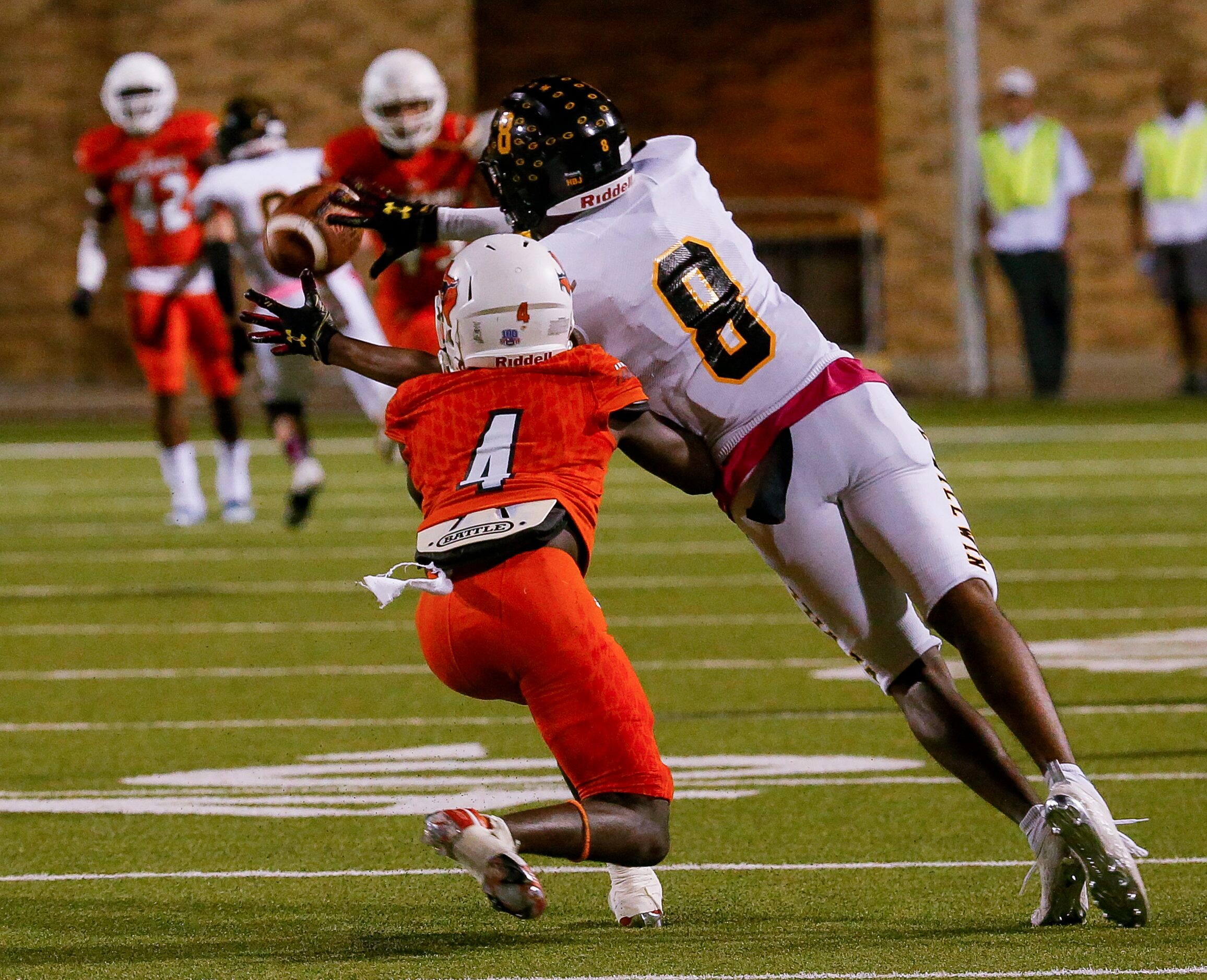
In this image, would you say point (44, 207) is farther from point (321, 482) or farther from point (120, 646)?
point (120, 646)

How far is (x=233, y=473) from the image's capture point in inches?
472

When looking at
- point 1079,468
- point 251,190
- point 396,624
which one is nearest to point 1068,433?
point 1079,468

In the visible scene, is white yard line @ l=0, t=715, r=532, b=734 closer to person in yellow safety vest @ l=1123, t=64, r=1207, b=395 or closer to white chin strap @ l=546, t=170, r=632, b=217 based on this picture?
white chin strap @ l=546, t=170, r=632, b=217

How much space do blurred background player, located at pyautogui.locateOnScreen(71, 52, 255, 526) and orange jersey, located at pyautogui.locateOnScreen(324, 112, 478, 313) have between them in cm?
205

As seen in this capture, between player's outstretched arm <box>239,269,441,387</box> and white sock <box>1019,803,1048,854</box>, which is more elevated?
player's outstretched arm <box>239,269,441,387</box>

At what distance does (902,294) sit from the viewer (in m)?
21.0

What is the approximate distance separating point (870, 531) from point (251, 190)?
769cm

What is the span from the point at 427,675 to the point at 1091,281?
14289 mm

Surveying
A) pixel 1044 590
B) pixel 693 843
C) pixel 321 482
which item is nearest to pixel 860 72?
pixel 321 482

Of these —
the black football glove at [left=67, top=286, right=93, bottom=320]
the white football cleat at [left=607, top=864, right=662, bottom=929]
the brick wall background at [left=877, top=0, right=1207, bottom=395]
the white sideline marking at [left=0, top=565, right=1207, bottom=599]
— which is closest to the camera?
the white football cleat at [left=607, top=864, right=662, bottom=929]

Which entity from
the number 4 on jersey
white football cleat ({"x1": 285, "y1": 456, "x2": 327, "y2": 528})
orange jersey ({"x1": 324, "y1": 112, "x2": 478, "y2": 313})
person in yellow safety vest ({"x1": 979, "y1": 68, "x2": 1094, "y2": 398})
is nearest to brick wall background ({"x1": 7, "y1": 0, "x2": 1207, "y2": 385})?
person in yellow safety vest ({"x1": 979, "y1": 68, "x2": 1094, "y2": 398})

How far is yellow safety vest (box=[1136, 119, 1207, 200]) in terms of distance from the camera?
17.5 meters

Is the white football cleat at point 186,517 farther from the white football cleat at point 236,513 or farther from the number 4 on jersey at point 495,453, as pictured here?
the number 4 on jersey at point 495,453

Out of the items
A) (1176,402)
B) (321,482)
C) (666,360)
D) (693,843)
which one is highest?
(666,360)
